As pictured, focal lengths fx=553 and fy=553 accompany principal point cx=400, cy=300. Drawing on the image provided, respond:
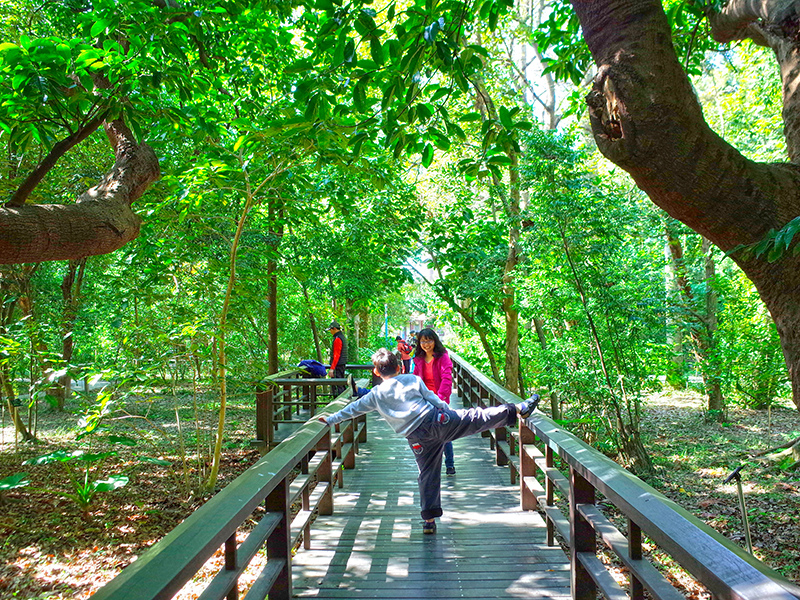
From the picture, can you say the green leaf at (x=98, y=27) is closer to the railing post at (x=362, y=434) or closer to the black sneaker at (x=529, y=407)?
the black sneaker at (x=529, y=407)

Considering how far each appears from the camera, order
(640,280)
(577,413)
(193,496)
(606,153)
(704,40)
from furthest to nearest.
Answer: (577,413) → (640,280) → (193,496) → (704,40) → (606,153)

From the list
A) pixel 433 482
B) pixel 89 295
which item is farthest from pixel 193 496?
pixel 89 295

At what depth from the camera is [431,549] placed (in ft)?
13.0

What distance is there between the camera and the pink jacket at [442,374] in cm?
572

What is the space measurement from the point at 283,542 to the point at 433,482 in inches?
58.7

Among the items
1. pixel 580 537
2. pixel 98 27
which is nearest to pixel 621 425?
pixel 580 537

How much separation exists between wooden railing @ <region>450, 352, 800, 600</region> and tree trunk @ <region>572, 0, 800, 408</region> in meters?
0.93

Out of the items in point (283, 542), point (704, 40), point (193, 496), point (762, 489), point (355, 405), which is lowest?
point (762, 489)

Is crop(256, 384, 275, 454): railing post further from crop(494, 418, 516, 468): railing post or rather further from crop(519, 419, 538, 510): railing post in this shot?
crop(519, 419, 538, 510): railing post

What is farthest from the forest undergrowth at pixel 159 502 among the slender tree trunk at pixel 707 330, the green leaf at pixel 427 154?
the green leaf at pixel 427 154

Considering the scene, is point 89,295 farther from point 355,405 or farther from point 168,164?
point 355,405

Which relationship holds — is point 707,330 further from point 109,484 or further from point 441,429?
point 109,484

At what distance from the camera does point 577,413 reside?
961cm

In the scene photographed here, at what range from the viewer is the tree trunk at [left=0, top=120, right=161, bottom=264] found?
328cm
